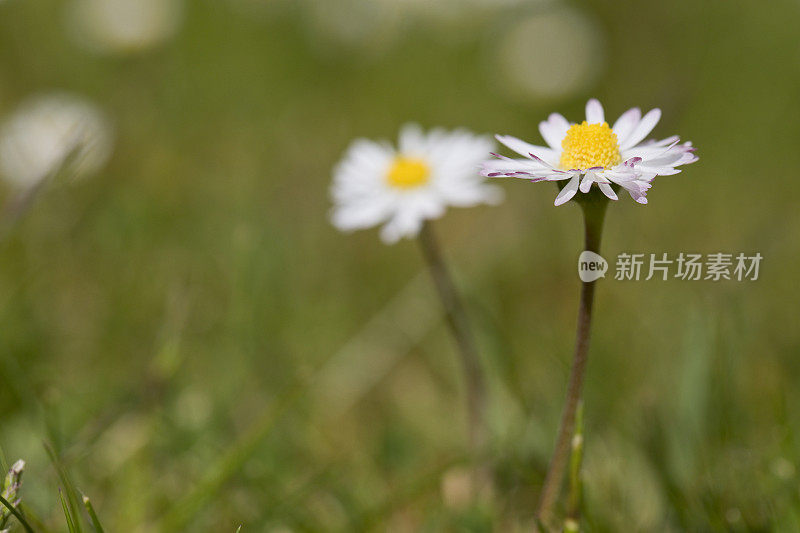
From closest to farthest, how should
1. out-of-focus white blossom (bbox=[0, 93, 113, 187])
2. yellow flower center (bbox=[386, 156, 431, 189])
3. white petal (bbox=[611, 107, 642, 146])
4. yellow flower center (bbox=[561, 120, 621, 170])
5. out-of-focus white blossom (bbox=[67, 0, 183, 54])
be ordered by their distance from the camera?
yellow flower center (bbox=[561, 120, 621, 170]), white petal (bbox=[611, 107, 642, 146]), yellow flower center (bbox=[386, 156, 431, 189]), out-of-focus white blossom (bbox=[0, 93, 113, 187]), out-of-focus white blossom (bbox=[67, 0, 183, 54])

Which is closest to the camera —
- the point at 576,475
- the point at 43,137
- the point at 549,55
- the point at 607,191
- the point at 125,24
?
the point at 607,191

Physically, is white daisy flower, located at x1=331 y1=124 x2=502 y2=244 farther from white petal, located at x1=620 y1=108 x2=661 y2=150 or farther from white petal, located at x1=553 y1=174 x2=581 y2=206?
white petal, located at x1=553 y1=174 x2=581 y2=206

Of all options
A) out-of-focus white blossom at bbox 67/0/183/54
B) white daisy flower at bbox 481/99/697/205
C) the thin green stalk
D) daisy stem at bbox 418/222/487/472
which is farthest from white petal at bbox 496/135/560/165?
out-of-focus white blossom at bbox 67/0/183/54

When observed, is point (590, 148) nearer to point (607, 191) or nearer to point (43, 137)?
point (607, 191)

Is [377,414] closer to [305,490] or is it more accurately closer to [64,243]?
[305,490]

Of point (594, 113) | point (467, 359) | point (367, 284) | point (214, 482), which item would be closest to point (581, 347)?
point (594, 113)

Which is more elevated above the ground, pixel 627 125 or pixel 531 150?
pixel 627 125

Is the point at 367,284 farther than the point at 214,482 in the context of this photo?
Yes
